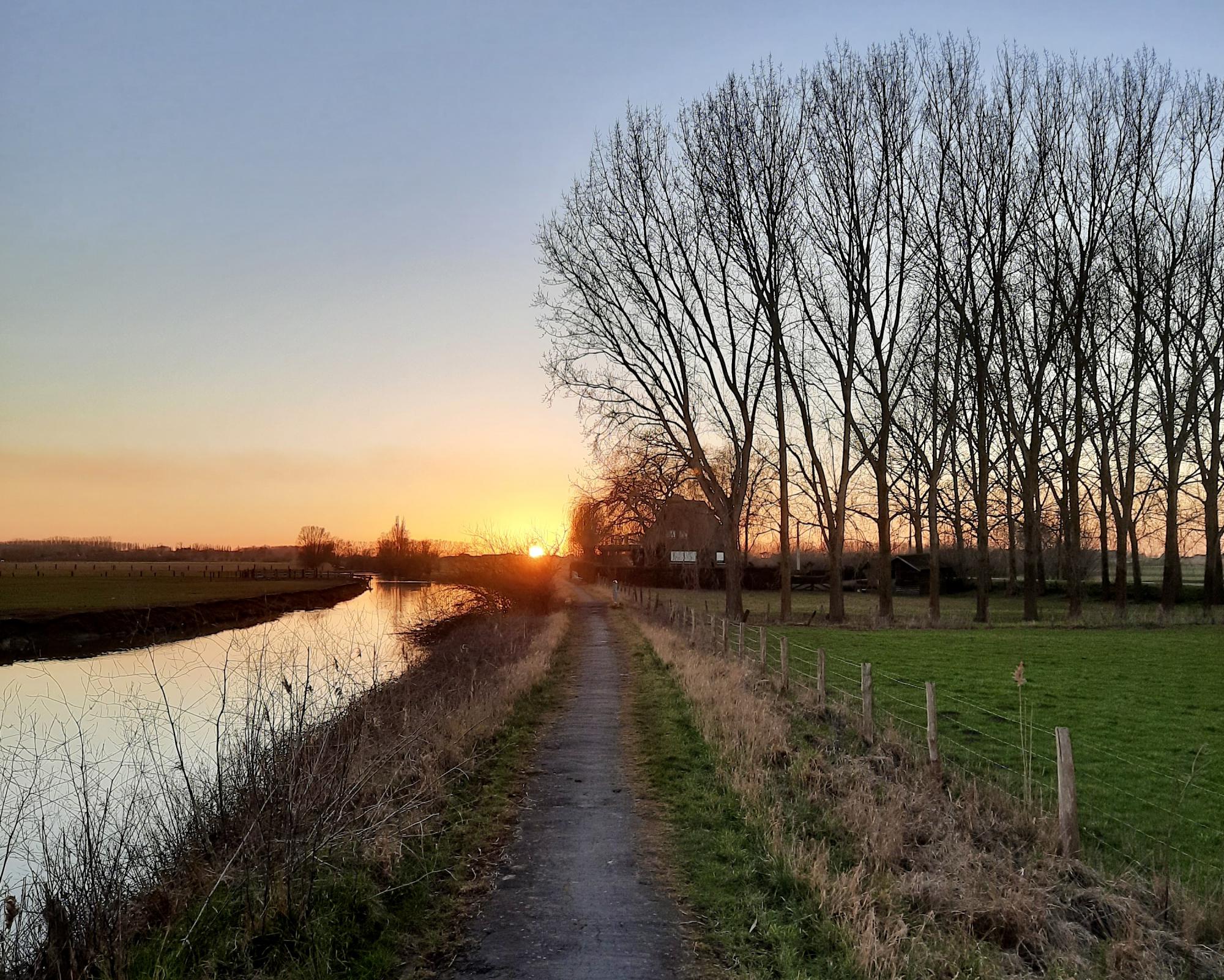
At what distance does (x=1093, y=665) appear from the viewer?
72.9 feet

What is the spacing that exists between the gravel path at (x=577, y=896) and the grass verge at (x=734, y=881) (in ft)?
1.14

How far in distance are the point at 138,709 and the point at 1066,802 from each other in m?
8.59

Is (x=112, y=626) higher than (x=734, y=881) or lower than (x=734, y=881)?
lower

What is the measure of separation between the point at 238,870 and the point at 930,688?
812 centimetres

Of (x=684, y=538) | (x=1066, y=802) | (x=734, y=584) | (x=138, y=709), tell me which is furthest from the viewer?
(x=684, y=538)

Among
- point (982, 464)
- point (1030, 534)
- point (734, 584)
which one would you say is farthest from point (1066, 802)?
point (1030, 534)

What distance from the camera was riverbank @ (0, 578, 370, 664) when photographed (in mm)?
30312

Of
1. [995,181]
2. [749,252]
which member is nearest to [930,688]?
[749,252]

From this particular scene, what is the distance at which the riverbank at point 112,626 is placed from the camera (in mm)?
30312

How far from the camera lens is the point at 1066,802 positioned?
8.23 metres

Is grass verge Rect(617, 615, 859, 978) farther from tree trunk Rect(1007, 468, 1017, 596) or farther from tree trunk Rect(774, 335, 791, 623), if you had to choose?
tree trunk Rect(1007, 468, 1017, 596)

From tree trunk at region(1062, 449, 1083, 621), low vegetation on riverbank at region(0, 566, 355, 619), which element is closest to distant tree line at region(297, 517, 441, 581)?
low vegetation on riverbank at region(0, 566, 355, 619)

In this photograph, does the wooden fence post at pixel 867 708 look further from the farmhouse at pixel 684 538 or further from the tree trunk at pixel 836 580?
the farmhouse at pixel 684 538

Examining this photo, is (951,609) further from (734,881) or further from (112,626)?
(734,881)
